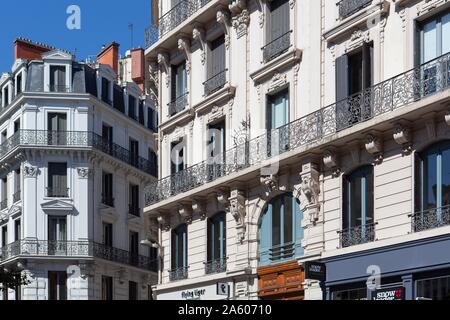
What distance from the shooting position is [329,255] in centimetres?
1942

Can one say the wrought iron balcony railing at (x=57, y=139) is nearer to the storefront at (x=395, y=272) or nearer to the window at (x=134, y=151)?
the window at (x=134, y=151)

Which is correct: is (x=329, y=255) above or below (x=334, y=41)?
below

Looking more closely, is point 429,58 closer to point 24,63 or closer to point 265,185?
point 265,185

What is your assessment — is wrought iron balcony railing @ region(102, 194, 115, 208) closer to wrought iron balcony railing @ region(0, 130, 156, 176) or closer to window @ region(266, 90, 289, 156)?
wrought iron balcony railing @ region(0, 130, 156, 176)

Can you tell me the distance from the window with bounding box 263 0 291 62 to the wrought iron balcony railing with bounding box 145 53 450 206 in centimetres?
220

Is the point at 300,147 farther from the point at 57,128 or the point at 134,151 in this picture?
the point at 134,151

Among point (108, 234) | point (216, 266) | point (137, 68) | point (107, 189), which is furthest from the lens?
point (137, 68)

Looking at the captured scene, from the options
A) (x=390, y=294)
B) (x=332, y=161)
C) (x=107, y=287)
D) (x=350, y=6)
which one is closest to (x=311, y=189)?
(x=332, y=161)

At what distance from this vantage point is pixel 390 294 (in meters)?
17.6

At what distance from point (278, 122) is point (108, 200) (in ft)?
78.0

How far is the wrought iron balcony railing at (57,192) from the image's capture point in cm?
4316

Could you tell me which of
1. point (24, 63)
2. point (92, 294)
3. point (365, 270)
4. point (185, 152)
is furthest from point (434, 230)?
point (24, 63)

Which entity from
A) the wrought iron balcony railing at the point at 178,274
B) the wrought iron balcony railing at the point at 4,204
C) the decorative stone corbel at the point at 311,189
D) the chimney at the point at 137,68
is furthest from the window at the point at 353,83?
the chimney at the point at 137,68
